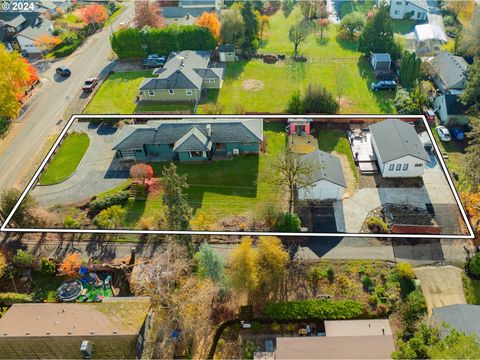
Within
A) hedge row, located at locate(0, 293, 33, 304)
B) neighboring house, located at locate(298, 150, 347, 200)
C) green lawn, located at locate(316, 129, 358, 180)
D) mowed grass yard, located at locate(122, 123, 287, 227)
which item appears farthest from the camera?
green lawn, located at locate(316, 129, 358, 180)

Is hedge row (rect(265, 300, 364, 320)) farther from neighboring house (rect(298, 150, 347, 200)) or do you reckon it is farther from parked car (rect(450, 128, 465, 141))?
parked car (rect(450, 128, 465, 141))

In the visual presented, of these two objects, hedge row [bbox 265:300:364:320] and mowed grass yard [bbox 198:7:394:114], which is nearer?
hedge row [bbox 265:300:364:320]

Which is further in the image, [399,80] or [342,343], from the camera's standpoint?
[399,80]

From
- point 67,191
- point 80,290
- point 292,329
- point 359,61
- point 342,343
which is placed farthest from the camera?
point 359,61

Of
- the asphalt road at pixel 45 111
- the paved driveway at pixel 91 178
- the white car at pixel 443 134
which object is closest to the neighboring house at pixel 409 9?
the white car at pixel 443 134

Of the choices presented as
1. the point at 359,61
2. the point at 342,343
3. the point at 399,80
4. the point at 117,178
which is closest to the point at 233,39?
the point at 359,61

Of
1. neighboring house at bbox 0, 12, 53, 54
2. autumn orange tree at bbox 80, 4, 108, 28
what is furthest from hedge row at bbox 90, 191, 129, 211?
autumn orange tree at bbox 80, 4, 108, 28

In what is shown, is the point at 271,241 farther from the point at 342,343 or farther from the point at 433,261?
the point at 433,261
